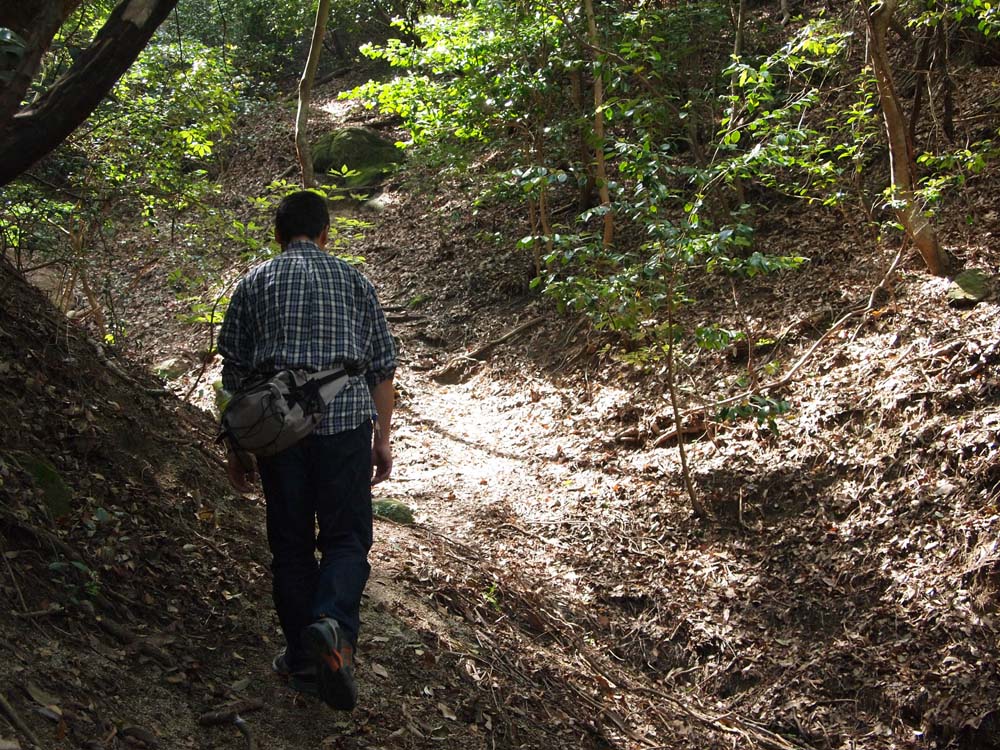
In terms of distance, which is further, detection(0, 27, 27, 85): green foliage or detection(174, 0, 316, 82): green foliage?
detection(174, 0, 316, 82): green foliage

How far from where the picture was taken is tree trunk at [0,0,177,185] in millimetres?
3166

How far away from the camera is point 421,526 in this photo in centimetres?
628

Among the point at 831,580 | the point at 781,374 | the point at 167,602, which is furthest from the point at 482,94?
the point at 167,602

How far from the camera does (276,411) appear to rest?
9.47 feet

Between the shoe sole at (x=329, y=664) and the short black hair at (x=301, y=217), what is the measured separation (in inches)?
60.8

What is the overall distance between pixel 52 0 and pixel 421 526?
417 centimetres

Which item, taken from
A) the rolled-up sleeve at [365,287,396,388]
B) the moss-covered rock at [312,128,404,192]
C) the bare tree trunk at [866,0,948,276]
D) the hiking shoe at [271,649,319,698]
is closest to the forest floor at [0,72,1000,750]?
the hiking shoe at [271,649,319,698]

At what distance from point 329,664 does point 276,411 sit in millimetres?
894

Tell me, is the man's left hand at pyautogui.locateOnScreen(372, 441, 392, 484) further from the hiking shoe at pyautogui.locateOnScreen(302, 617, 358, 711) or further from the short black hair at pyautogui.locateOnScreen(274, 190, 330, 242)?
the short black hair at pyautogui.locateOnScreen(274, 190, 330, 242)

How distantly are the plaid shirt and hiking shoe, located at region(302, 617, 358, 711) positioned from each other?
28.2 inches

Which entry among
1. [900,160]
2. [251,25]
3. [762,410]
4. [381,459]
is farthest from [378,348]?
[251,25]

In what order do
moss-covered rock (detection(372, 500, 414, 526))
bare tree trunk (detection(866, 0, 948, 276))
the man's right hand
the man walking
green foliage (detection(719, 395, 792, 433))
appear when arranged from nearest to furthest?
the man walking → the man's right hand → green foliage (detection(719, 395, 792, 433)) → moss-covered rock (detection(372, 500, 414, 526)) → bare tree trunk (detection(866, 0, 948, 276))

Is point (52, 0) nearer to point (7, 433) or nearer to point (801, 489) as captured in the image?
point (7, 433)

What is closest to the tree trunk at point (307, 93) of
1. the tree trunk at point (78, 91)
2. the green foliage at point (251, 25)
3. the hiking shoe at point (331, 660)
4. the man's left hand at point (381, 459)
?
the tree trunk at point (78, 91)
